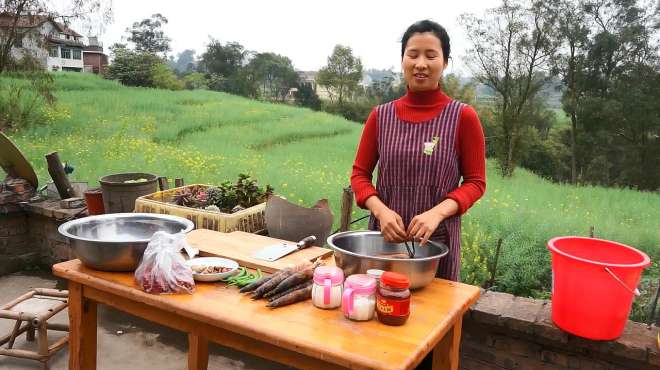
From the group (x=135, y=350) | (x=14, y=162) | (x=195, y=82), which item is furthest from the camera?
(x=195, y=82)

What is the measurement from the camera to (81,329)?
2092 millimetres

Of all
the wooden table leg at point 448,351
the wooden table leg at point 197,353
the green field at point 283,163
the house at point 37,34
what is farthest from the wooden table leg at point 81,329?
the house at point 37,34

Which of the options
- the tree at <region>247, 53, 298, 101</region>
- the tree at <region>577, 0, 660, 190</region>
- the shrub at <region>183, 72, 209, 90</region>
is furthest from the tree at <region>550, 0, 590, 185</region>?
the shrub at <region>183, 72, 209, 90</region>

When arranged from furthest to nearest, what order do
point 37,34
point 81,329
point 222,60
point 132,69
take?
point 222,60 → point 132,69 → point 37,34 → point 81,329

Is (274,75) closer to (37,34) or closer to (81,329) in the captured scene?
(37,34)

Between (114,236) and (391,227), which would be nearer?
(391,227)

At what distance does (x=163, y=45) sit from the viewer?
33594 millimetres

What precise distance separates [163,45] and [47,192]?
31.3 m

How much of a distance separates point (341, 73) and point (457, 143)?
68.4 feet

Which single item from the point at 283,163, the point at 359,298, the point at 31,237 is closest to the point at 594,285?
the point at 359,298

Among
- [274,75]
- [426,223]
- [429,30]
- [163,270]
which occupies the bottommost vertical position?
[163,270]

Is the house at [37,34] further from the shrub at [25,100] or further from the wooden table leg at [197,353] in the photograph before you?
the wooden table leg at [197,353]

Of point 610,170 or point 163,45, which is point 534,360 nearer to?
point 610,170

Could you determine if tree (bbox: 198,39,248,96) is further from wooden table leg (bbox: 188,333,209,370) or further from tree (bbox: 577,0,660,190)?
wooden table leg (bbox: 188,333,209,370)
